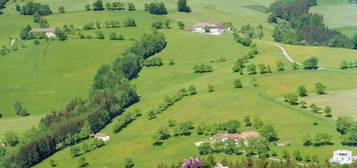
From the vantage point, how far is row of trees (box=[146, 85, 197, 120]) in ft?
584

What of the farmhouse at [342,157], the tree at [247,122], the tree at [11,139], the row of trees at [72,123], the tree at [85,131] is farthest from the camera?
the tree at [11,139]

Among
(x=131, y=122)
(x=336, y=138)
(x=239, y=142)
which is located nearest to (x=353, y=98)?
(x=336, y=138)

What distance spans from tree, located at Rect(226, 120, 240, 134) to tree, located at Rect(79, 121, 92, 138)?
35.0 metres

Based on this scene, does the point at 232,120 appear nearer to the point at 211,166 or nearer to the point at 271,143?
the point at 271,143

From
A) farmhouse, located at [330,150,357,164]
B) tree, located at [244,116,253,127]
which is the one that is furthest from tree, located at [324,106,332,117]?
farmhouse, located at [330,150,357,164]

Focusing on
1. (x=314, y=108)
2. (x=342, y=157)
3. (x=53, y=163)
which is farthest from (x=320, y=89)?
(x=53, y=163)

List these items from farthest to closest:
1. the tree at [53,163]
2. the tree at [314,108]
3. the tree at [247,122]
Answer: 1. the tree at [314,108]
2. the tree at [247,122]
3. the tree at [53,163]

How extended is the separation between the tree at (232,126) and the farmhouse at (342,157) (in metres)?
26.9

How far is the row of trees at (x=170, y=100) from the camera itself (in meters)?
178

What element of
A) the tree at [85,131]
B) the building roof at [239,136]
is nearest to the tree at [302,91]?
the building roof at [239,136]

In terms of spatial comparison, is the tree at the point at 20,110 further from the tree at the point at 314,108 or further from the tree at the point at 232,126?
the tree at the point at 314,108

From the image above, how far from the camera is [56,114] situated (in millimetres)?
183875

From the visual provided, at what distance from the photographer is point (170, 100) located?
7224 inches

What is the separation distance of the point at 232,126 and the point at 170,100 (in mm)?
32364
